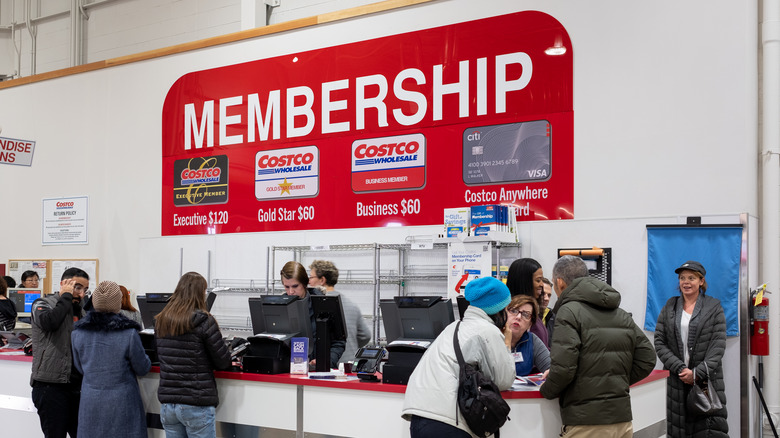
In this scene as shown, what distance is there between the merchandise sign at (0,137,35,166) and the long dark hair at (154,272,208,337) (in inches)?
201

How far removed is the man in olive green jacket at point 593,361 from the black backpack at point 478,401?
44cm

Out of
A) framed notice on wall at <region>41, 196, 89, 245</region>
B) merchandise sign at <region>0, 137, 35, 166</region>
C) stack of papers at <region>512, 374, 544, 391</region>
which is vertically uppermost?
merchandise sign at <region>0, 137, 35, 166</region>

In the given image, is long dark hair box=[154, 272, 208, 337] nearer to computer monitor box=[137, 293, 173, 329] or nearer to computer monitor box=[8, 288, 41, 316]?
computer monitor box=[137, 293, 173, 329]

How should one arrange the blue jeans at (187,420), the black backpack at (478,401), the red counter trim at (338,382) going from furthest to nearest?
the blue jeans at (187,420), the red counter trim at (338,382), the black backpack at (478,401)

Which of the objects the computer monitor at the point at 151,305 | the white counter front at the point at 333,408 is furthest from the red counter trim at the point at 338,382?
the computer monitor at the point at 151,305

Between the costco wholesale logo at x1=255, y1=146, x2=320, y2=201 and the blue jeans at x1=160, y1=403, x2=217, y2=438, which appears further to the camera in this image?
the costco wholesale logo at x1=255, y1=146, x2=320, y2=201

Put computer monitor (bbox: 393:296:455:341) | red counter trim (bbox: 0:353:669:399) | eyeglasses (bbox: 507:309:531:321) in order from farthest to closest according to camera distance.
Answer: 1. computer monitor (bbox: 393:296:455:341)
2. eyeglasses (bbox: 507:309:531:321)
3. red counter trim (bbox: 0:353:669:399)

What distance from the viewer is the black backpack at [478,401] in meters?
3.30

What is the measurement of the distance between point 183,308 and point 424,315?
4.53ft

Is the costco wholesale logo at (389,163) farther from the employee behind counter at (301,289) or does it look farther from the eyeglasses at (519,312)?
the eyeglasses at (519,312)

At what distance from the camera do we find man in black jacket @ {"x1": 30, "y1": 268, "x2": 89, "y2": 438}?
5.12 meters

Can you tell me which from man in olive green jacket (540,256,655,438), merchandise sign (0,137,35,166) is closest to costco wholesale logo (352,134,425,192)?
man in olive green jacket (540,256,655,438)

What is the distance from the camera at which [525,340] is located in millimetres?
4262

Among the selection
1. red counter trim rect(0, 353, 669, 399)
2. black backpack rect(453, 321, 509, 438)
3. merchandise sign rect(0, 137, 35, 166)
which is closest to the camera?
black backpack rect(453, 321, 509, 438)
